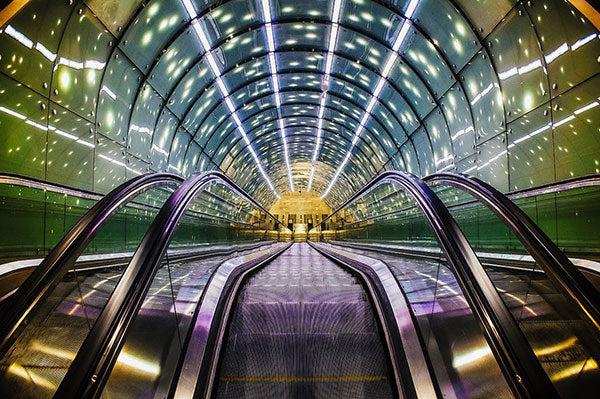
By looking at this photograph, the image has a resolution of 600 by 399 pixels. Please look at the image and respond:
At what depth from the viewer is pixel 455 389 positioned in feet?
8.23

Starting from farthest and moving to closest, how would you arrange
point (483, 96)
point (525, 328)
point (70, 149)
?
1. point (483, 96)
2. point (70, 149)
3. point (525, 328)

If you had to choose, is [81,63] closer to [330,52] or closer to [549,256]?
[549,256]

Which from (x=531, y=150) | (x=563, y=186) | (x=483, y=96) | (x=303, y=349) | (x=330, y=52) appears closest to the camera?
(x=303, y=349)

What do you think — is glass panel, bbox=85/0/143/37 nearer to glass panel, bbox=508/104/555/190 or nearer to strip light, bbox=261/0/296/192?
strip light, bbox=261/0/296/192

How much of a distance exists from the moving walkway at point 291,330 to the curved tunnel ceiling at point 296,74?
416 cm

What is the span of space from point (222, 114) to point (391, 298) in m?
14.2

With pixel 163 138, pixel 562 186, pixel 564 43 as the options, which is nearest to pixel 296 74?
pixel 163 138

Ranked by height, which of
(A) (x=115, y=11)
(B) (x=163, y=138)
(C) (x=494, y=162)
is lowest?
(C) (x=494, y=162)

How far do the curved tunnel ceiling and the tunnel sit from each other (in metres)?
0.05

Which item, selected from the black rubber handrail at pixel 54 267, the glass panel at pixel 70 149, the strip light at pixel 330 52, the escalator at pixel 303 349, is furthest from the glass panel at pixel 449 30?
the black rubber handrail at pixel 54 267

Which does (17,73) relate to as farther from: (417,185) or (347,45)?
(347,45)

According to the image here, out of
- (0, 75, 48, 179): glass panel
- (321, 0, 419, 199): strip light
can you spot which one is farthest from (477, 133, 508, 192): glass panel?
(0, 75, 48, 179): glass panel

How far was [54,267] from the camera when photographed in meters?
2.21

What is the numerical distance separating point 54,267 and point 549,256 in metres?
2.70
